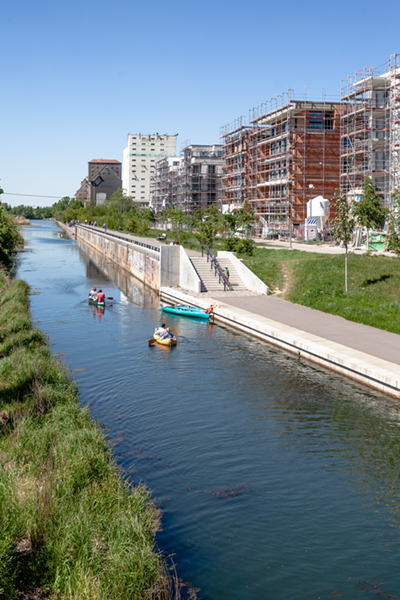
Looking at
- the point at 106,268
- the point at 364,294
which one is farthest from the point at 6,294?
the point at 106,268

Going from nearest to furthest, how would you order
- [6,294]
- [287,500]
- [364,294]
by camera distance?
1. [287,500]
2. [364,294]
3. [6,294]

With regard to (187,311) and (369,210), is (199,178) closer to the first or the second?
(369,210)

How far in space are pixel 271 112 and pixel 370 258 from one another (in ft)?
122

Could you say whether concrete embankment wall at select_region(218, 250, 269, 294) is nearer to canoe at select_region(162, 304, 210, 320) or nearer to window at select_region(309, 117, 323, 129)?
canoe at select_region(162, 304, 210, 320)

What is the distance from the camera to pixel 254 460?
504 inches

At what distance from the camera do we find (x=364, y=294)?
28.6 m

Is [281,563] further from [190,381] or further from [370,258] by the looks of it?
[370,258]

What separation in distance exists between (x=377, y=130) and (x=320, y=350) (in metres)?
37.3

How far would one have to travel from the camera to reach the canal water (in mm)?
9008

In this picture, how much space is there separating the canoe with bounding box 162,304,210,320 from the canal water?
511 cm

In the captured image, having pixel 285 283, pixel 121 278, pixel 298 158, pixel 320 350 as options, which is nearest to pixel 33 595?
pixel 320 350

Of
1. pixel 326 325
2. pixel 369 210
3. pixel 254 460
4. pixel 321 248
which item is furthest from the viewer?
pixel 321 248

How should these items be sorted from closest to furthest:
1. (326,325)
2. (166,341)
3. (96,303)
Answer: (166,341), (326,325), (96,303)

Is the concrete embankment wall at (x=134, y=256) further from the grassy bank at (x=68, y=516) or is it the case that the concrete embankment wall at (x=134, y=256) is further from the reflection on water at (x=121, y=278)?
the grassy bank at (x=68, y=516)
